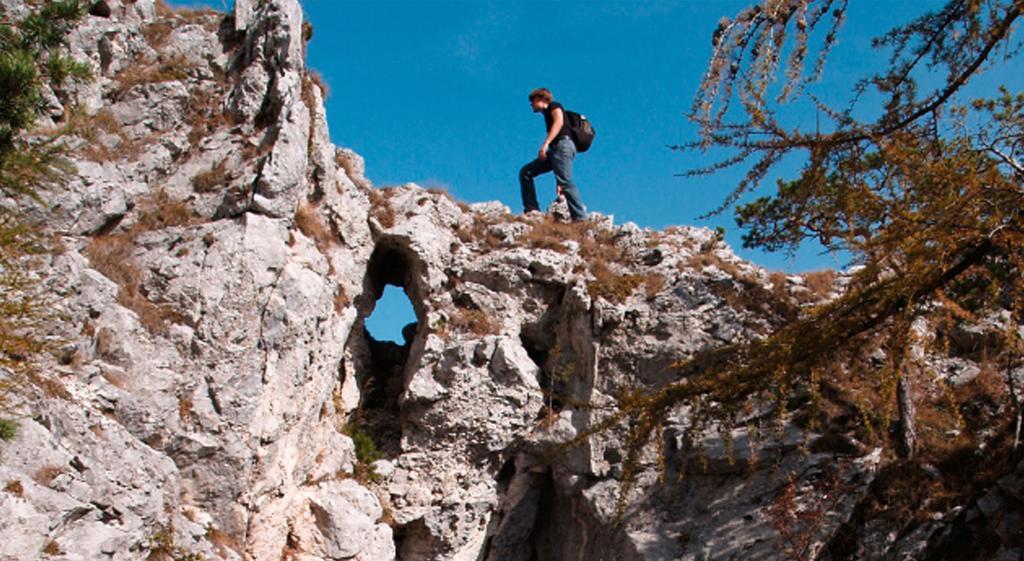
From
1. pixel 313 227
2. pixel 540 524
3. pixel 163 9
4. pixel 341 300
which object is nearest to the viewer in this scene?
pixel 313 227

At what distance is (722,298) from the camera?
52.1ft

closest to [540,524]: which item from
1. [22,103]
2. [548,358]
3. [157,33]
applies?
[548,358]

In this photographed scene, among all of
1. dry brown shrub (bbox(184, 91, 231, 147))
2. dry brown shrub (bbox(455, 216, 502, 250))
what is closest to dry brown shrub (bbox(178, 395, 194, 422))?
dry brown shrub (bbox(184, 91, 231, 147))

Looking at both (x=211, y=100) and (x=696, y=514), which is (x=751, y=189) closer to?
(x=696, y=514)

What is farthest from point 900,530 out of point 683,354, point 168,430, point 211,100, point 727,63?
point 211,100

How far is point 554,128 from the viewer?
1859cm

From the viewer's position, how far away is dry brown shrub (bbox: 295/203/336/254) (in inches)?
579

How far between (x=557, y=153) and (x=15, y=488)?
40.0ft

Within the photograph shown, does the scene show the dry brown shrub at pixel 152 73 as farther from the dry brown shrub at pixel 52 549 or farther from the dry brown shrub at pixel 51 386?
the dry brown shrub at pixel 52 549

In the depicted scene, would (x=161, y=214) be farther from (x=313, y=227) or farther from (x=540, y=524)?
(x=540, y=524)

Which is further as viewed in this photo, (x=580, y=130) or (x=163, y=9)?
(x=580, y=130)

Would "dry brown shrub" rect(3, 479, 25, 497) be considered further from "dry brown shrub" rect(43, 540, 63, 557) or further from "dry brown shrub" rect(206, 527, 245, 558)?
"dry brown shrub" rect(206, 527, 245, 558)

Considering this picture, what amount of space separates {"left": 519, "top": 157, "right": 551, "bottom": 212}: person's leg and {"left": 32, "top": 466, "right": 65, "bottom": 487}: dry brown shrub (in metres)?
11.4

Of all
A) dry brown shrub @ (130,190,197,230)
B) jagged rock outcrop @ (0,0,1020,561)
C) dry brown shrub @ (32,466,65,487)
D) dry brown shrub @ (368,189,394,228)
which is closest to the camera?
dry brown shrub @ (32,466,65,487)
